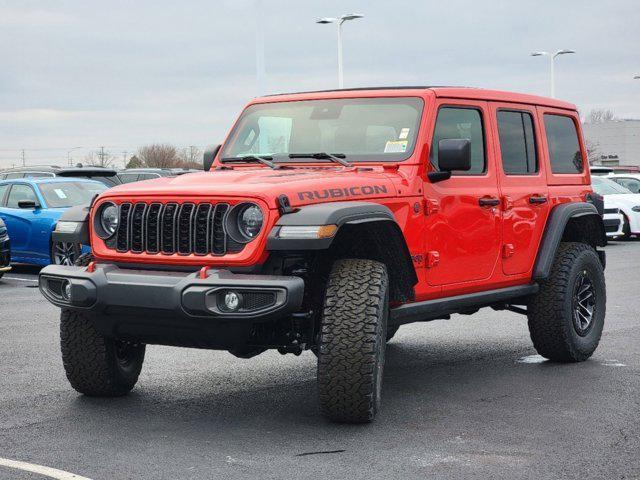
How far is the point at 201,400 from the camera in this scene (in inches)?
277

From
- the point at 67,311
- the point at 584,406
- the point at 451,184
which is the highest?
the point at 451,184

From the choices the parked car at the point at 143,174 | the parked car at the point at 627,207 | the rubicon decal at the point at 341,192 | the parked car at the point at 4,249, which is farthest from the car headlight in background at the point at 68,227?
the parked car at the point at 143,174

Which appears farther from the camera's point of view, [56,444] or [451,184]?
[451,184]

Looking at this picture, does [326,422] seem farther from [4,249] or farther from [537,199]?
[4,249]

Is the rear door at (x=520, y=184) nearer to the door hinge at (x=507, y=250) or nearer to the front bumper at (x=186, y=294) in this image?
the door hinge at (x=507, y=250)

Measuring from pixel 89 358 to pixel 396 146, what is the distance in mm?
2391

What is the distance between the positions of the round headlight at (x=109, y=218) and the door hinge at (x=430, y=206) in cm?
193

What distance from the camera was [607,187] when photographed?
25.1 metres

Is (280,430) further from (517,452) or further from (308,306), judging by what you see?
(517,452)

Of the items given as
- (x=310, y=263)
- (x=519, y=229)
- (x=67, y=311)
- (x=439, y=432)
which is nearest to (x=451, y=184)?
(x=519, y=229)

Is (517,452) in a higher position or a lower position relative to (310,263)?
lower

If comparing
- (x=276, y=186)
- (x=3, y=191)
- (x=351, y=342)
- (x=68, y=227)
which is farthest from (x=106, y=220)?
(x=3, y=191)

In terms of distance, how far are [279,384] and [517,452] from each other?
2.31 metres

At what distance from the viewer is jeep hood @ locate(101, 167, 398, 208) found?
6.04 metres
